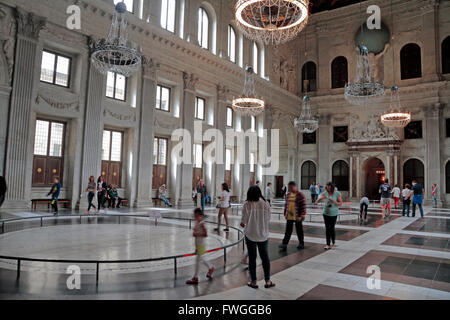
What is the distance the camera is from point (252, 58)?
79.6 ft

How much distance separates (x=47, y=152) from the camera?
13.6m

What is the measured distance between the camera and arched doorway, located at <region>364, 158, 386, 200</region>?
1065 inches

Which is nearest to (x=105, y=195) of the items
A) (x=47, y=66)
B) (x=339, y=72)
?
(x=47, y=66)

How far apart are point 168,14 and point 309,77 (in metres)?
16.4

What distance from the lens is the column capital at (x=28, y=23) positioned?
1212cm

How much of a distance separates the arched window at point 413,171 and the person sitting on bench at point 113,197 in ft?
70.2

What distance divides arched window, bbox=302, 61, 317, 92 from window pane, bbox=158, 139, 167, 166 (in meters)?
16.7

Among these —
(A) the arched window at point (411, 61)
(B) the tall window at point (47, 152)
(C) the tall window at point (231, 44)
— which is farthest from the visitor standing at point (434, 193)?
(B) the tall window at point (47, 152)

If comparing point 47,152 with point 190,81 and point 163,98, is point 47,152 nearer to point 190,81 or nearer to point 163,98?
point 163,98

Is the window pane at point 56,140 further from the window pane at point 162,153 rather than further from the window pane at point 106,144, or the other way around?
the window pane at point 162,153

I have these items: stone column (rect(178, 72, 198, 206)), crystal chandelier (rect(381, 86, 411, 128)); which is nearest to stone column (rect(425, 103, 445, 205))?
crystal chandelier (rect(381, 86, 411, 128))

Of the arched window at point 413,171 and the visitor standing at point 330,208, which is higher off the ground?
the arched window at point 413,171
